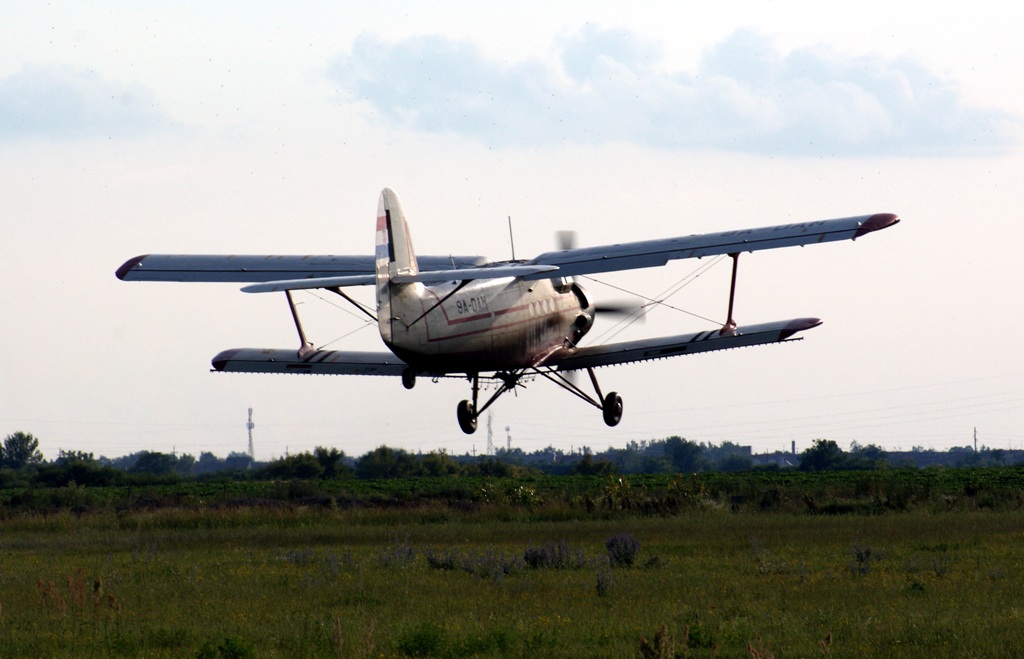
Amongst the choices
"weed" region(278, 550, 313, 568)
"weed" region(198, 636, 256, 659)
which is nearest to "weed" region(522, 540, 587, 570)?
"weed" region(278, 550, 313, 568)

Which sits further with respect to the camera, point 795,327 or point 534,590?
point 795,327

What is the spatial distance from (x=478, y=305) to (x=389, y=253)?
197 cm

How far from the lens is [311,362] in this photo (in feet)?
88.4

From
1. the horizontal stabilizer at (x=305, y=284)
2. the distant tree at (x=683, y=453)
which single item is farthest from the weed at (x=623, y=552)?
the distant tree at (x=683, y=453)

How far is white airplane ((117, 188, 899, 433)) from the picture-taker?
23.6 meters

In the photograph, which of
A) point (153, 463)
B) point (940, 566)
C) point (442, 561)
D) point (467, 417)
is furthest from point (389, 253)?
point (153, 463)

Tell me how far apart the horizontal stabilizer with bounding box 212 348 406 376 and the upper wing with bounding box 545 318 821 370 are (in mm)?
3513

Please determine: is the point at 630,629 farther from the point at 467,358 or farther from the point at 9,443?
the point at 9,443

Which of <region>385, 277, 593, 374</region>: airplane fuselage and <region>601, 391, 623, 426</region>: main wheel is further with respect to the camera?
<region>601, 391, 623, 426</region>: main wheel

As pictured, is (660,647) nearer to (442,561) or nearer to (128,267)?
(442,561)

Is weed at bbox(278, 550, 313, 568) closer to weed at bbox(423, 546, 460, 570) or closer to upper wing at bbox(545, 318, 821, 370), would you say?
weed at bbox(423, 546, 460, 570)

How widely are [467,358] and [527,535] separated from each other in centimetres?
878

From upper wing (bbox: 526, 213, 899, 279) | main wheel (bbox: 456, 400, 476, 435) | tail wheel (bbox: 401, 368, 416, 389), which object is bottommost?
main wheel (bbox: 456, 400, 476, 435)

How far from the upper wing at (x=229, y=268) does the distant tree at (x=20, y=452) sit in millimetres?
104902
